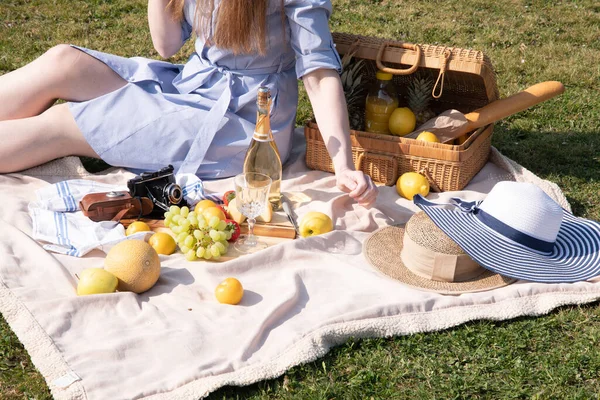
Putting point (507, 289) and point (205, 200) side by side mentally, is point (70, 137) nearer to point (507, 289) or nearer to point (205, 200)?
point (205, 200)

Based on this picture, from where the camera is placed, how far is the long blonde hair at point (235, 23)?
133 inches

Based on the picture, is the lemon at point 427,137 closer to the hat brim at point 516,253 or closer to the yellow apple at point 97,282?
the hat brim at point 516,253

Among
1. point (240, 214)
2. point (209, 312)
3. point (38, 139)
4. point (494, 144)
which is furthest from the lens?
point (494, 144)

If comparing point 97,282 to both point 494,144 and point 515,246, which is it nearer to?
point 515,246

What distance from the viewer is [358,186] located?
3193 mm

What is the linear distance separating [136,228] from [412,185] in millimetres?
1405

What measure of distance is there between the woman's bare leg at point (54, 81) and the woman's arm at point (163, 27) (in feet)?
1.04

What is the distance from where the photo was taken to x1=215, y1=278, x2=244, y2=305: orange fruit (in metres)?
2.75

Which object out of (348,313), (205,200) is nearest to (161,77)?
(205,200)

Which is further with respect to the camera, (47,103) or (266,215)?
(47,103)

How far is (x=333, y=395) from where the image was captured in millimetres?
2404

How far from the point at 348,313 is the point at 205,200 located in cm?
97

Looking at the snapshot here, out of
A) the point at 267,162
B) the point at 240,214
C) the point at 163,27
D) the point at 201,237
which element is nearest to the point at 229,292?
the point at 201,237

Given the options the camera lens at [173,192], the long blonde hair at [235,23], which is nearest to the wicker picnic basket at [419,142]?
the long blonde hair at [235,23]
